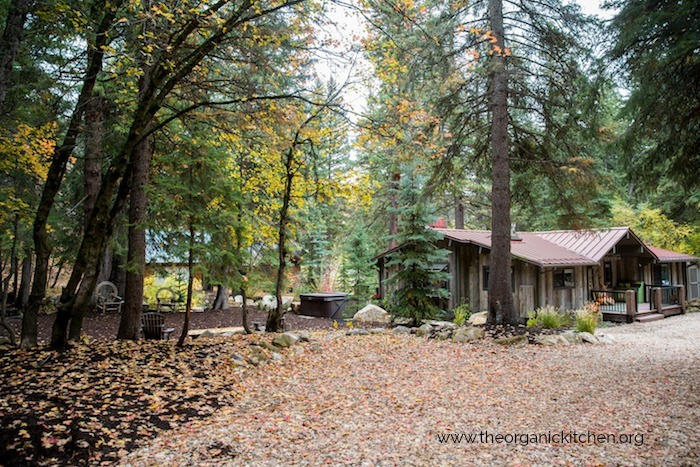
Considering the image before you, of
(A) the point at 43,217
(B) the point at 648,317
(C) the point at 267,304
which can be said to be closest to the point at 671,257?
(B) the point at 648,317

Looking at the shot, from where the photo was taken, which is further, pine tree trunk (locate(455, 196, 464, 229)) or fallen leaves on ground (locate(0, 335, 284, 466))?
pine tree trunk (locate(455, 196, 464, 229))

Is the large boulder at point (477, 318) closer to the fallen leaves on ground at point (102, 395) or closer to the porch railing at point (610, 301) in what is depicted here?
the porch railing at point (610, 301)

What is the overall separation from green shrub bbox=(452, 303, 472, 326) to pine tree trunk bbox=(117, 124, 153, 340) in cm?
865

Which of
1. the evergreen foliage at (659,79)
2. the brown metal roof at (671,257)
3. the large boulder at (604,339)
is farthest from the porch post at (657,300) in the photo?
the evergreen foliage at (659,79)

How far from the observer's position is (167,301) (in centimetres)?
1583

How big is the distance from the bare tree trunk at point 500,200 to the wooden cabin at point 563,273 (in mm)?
3677

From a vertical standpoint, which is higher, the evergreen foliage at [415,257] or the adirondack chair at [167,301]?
the evergreen foliage at [415,257]

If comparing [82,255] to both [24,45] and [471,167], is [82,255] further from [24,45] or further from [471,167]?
[471,167]

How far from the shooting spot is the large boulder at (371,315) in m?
14.4

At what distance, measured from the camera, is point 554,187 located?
10.9 m

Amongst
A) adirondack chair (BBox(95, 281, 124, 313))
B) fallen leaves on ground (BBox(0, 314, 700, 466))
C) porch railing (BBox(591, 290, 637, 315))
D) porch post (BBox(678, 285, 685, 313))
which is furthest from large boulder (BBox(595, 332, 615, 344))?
adirondack chair (BBox(95, 281, 124, 313))

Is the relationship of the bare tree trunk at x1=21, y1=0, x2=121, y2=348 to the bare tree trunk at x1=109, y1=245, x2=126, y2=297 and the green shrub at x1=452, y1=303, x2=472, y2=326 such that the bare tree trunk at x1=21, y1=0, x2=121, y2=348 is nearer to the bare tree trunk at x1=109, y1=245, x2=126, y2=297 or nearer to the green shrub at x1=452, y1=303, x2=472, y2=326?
the bare tree trunk at x1=109, y1=245, x2=126, y2=297

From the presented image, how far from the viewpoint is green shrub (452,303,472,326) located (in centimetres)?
1303

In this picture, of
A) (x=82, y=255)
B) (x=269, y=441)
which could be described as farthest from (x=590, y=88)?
(x=82, y=255)
